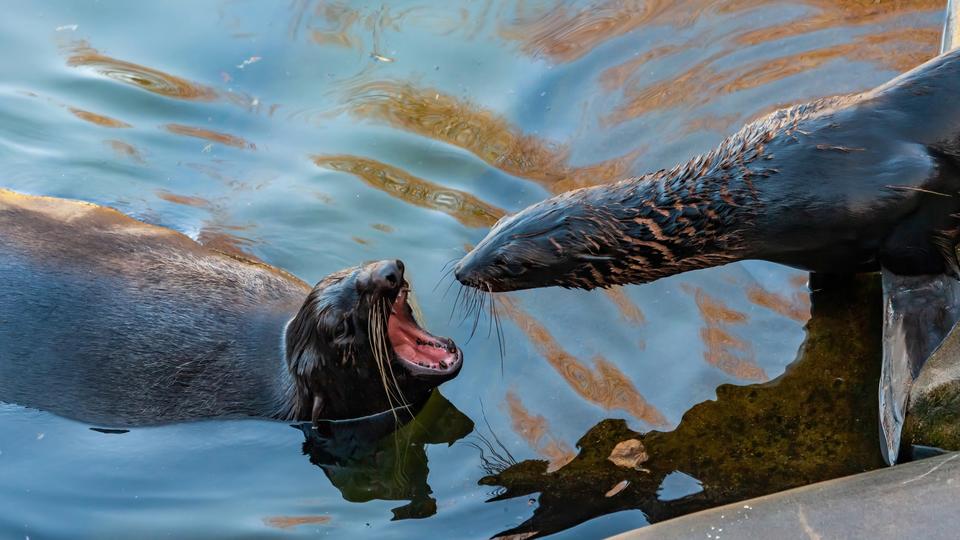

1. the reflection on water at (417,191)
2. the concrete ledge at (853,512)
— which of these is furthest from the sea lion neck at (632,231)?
the concrete ledge at (853,512)

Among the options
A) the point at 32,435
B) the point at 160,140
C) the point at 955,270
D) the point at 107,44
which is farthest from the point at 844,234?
the point at 107,44

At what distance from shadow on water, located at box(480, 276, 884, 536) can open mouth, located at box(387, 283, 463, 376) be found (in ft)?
2.15

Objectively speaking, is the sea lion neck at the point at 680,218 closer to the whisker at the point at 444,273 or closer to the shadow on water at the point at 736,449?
the shadow on water at the point at 736,449

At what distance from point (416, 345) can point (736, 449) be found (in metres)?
1.76

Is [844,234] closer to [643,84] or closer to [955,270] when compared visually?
[955,270]

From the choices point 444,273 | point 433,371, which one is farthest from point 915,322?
point 444,273

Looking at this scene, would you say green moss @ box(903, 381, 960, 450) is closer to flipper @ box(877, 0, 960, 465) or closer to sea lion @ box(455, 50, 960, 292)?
flipper @ box(877, 0, 960, 465)

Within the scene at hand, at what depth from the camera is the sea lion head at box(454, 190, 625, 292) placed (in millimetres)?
6098

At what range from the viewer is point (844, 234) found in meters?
6.13

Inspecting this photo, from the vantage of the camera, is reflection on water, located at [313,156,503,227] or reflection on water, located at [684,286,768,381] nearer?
reflection on water, located at [684,286,768,381]

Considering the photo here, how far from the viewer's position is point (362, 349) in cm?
633

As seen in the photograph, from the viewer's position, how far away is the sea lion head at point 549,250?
6.10 meters

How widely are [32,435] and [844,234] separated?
4359 millimetres

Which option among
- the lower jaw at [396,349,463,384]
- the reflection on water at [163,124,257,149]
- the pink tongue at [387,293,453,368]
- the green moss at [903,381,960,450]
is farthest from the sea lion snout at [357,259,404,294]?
the reflection on water at [163,124,257,149]
